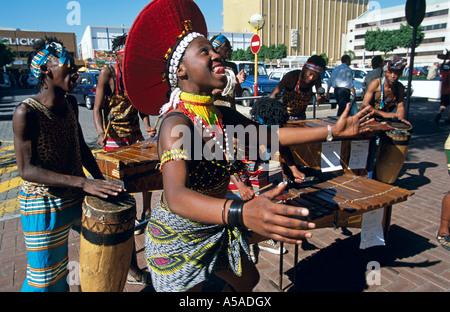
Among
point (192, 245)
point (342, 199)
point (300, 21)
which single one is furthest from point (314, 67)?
point (300, 21)

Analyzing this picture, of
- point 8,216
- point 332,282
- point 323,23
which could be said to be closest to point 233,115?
point 332,282

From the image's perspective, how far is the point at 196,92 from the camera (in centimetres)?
185

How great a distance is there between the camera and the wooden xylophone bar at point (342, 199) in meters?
2.52

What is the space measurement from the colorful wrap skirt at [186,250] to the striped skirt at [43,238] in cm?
79

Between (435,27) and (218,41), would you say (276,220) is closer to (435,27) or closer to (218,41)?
(218,41)

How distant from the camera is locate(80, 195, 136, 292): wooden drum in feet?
6.29

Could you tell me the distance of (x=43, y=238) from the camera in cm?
217

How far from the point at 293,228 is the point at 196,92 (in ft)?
3.26

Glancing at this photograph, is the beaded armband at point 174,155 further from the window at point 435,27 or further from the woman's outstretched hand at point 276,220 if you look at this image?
the window at point 435,27

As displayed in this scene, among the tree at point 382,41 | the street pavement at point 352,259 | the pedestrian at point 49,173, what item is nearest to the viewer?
the pedestrian at point 49,173

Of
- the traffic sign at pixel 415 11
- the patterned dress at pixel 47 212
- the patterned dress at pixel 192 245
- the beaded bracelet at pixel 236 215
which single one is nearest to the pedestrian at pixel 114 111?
the patterned dress at pixel 47 212

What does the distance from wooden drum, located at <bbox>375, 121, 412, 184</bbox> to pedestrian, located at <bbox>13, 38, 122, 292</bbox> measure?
144 inches

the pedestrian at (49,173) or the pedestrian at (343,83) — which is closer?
the pedestrian at (49,173)
